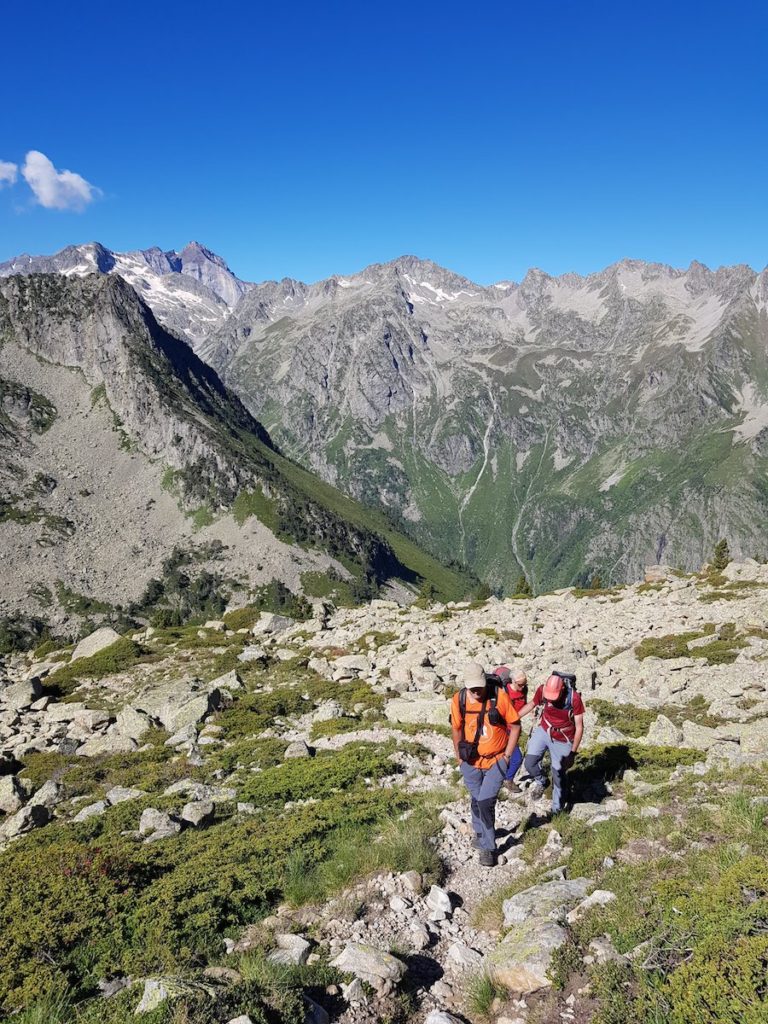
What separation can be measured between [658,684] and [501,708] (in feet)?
44.4

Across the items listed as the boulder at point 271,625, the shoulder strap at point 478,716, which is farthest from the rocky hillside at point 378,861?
the boulder at point 271,625

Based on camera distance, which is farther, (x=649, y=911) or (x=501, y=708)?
(x=501, y=708)

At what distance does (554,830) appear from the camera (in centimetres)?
1230

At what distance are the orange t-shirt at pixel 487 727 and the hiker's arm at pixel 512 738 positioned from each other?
0.07 meters

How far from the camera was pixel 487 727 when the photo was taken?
11781 millimetres

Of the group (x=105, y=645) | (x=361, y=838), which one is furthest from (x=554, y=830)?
(x=105, y=645)

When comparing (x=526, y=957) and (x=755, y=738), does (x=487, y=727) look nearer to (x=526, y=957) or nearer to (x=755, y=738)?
(x=526, y=957)

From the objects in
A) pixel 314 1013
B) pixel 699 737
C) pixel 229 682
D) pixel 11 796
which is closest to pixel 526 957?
pixel 314 1013

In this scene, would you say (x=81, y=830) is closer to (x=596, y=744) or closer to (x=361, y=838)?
(x=361, y=838)

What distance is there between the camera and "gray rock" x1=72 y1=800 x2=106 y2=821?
51.8 feet

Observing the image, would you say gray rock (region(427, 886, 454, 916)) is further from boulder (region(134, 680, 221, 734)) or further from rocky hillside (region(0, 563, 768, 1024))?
boulder (region(134, 680, 221, 734))

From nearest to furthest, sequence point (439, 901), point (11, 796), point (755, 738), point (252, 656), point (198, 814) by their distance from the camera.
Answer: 1. point (439, 901)
2. point (198, 814)
3. point (755, 738)
4. point (11, 796)
5. point (252, 656)

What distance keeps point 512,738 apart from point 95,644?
119 feet

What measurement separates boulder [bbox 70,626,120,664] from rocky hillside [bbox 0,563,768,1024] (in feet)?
40.9
